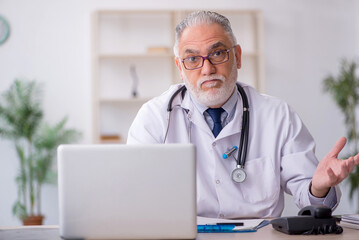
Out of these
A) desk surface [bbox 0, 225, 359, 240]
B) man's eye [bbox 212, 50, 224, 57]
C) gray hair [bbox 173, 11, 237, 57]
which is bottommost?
desk surface [bbox 0, 225, 359, 240]

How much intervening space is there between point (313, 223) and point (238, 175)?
0.57 meters

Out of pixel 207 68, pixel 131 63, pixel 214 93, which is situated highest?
pixel 131 63

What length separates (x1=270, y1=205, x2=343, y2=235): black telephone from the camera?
4.59ft

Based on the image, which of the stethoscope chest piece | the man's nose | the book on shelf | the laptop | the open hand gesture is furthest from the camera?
the book on shelf

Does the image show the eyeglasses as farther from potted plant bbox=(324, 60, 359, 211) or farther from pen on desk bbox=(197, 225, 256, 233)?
potted plant bbox=(324, 60, 359, 211)

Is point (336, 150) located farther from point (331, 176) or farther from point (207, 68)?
point (207, 68)

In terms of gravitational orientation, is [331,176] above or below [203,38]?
below

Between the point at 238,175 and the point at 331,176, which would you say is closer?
the point at 331,176

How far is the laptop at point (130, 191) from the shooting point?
1.22m

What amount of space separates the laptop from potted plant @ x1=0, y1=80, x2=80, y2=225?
3.53 m

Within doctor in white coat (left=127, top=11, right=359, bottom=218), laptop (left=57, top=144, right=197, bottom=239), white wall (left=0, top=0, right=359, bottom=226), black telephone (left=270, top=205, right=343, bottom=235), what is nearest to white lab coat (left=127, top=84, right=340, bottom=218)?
doctor in white coat (left=127, top=11, right=359, bottom=218)

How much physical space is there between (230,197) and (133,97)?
301cm

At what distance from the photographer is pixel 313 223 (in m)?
1.41

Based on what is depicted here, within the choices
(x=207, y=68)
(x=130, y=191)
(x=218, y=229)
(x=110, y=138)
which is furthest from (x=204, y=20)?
(x=110, y=138)
